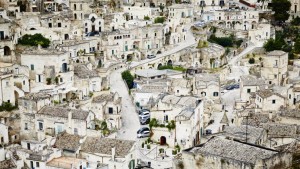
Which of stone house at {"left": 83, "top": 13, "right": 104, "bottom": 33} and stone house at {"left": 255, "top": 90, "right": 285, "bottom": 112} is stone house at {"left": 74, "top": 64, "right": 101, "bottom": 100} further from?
stone house at {"left": 255, "top": 90, "right": 285, "bottom": 112}

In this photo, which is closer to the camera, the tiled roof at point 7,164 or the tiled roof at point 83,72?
the tiled roof at point 7,164

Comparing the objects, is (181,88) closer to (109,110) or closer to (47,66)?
(109,110)

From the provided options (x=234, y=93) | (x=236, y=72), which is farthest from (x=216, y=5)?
(x=234, y=93)

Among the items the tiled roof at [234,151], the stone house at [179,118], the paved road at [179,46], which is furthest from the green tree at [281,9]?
the tiled roof at [234,151]

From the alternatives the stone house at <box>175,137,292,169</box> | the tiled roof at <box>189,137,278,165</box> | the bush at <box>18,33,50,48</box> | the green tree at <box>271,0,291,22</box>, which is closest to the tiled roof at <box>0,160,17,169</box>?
the stone house at <box>175,137,292,169</box>

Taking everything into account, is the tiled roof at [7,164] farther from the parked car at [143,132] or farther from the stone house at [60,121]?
the parked car at [143,132]

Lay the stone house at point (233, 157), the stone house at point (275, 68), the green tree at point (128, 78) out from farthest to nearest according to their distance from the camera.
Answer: the stone house at point (275, 68) → the green tree at point (128, 78) → the stone house at point (233, 157)

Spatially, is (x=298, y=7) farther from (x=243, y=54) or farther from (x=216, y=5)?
(x=243, y=54)

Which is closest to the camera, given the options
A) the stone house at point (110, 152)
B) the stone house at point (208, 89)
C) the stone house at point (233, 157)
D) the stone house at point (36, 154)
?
the stone house at point (233, 157)
